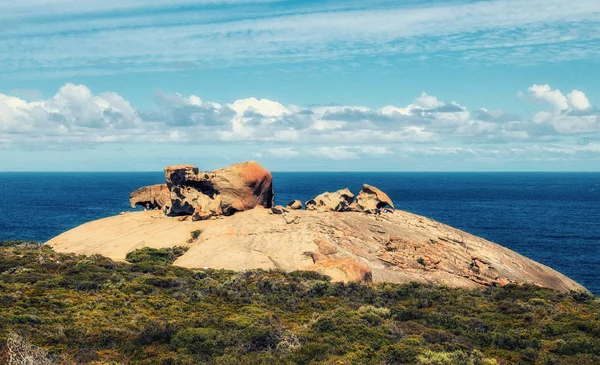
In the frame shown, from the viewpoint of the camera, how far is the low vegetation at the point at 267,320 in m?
25.0

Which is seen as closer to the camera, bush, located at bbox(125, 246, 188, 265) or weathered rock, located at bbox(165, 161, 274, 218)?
bush, located at bbox(125, 246, 188, 265)

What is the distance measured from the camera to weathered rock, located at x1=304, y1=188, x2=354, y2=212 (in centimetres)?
6200

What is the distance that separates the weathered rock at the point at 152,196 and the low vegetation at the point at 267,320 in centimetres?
2476

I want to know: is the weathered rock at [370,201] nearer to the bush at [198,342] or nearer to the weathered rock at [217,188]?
the weathered rock at [217,188]

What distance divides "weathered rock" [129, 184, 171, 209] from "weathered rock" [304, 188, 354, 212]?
1892 cm

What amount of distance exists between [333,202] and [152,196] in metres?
23.2

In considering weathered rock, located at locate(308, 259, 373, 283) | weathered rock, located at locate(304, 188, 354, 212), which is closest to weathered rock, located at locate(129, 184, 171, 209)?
weathered rock, located at locate(304, 188, 354, 212)

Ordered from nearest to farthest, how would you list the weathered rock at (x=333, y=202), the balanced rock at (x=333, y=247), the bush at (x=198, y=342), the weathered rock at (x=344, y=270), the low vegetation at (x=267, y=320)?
the low vegetation at (x=267, y=320)
the bush at (x=198, y=342)
the weathered rock at (x=344, y=270)
the balanced rock at (x=333, y=247)
the weathered rock at (x=333, y=202)

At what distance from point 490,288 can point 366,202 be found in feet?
70.6

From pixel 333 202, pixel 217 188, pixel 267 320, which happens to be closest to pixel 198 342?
pixel 267 320

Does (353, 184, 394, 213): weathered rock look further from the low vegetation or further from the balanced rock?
the low vegetation

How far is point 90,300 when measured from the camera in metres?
34.2

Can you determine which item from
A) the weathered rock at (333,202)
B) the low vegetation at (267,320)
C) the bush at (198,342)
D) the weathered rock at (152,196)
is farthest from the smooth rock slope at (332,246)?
the bush at (198,342)

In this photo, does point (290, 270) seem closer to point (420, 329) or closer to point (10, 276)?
point (420, 329)
